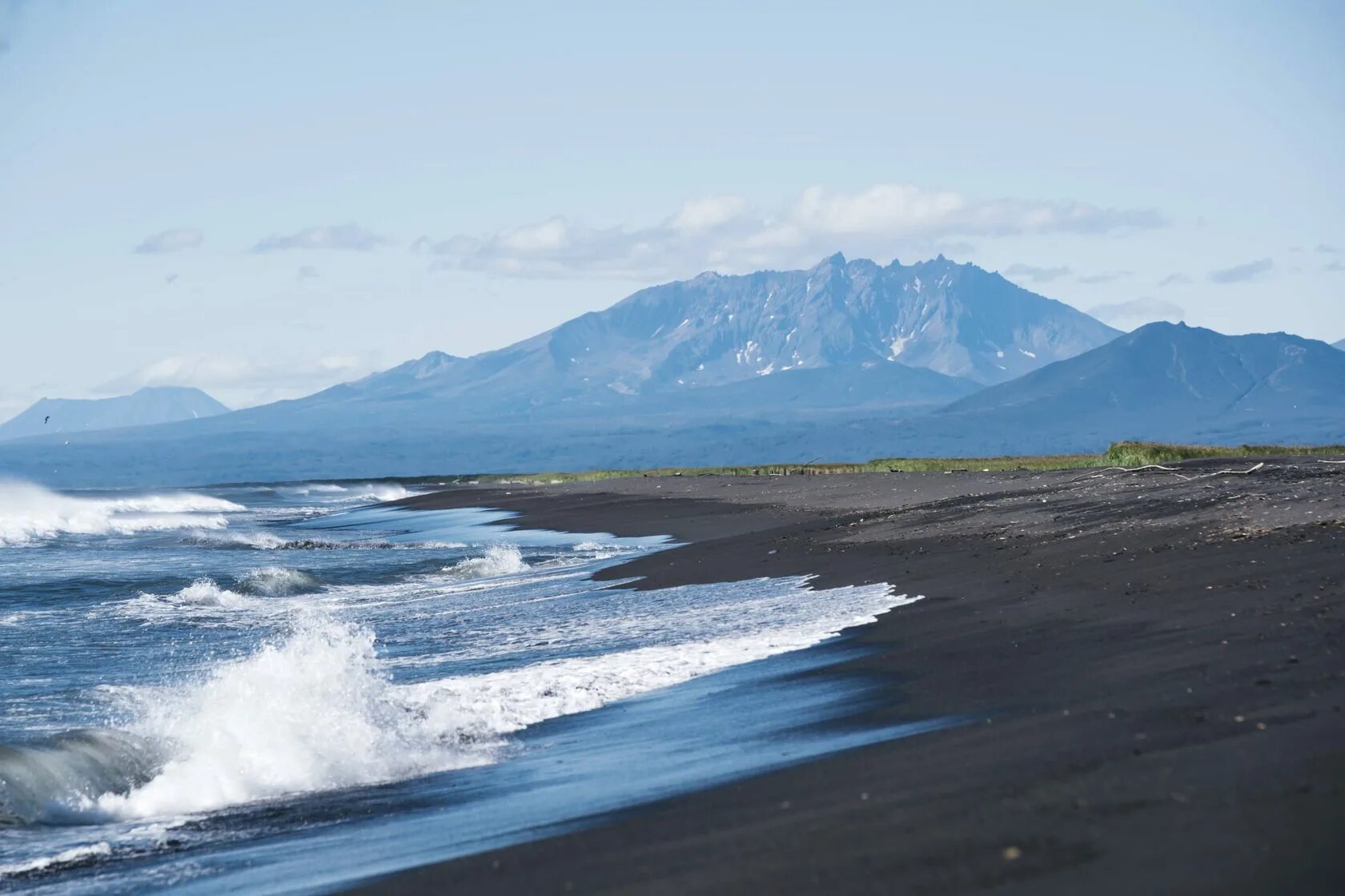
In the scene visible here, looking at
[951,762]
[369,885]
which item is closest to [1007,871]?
[951,762]

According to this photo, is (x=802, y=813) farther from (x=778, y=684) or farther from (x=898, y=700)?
(x=778, y=684)

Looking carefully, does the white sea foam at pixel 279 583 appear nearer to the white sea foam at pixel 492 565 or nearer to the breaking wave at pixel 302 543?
the white sea foam at pixel 492 565

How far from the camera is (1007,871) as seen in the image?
7.75m

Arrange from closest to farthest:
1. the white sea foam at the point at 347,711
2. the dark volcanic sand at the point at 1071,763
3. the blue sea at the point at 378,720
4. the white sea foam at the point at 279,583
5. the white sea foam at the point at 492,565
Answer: the dark volcanic sand at the point at 1071,763 < the blue sea at the point at 378,720 < the white sea foam at the point at 347,711 < the white sea foam at the point at 279,583 < the white sea foam at the point at 492,565

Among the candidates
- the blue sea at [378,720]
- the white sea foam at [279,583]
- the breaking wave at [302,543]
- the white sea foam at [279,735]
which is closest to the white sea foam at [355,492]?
the breaking wave at [302,543]

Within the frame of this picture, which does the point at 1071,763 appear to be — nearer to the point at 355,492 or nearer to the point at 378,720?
the point at 378,720

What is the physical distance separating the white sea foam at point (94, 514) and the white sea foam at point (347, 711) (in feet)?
185

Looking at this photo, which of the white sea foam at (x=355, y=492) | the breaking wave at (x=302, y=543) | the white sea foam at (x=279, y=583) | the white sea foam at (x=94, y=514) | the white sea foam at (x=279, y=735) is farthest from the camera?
the white sea foam at (x=355, y=492)

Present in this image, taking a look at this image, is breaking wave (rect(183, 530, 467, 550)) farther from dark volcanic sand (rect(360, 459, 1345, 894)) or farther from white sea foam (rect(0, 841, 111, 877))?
white sea foam (rect(0, 841, 111, 877))

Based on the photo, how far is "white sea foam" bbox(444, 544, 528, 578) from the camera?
139 ft

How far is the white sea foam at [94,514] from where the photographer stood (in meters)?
81.0

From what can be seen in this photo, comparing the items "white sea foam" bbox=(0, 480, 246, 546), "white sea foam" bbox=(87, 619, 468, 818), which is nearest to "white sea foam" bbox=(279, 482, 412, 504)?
"white sea foam" bbox=(0, 480, 246, 546)

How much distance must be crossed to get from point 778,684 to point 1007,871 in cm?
893

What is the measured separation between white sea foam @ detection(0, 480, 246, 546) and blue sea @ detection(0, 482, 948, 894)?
4804 centimetres
